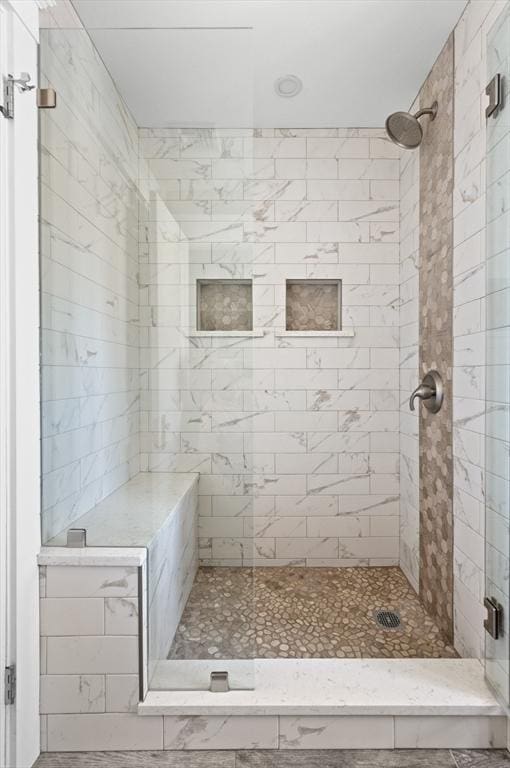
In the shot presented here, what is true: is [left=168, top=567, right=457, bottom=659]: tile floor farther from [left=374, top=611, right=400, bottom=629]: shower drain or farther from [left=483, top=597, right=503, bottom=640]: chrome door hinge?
[left=483, top=597, right=503, bottom=640]: chrome door hinge

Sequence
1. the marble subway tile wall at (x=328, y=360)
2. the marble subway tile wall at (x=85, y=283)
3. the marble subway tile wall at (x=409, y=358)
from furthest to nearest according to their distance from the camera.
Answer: the marble subway tile wall at (x=328, y=360), the marble subway tile wall at (x=409, y=358), the marble subway tile wall at (x=85, y=283)

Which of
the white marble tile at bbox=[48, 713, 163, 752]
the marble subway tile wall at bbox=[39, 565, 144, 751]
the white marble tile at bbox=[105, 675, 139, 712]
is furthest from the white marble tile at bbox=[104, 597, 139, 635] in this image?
the white marble tile at bbox=[48, 713, 163, 752]

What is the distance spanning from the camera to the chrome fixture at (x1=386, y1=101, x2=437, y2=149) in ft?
7.86

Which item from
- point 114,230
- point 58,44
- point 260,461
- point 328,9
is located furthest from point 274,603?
point 328,9

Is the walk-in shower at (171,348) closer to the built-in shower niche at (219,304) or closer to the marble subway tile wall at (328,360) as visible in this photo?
the built-in shower niche at (219,304)

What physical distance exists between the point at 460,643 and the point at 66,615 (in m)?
1.53

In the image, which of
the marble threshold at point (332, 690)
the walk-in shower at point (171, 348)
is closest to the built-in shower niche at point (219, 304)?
the walk-in shower at point (171, 348)

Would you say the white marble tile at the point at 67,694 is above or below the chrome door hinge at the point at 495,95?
below

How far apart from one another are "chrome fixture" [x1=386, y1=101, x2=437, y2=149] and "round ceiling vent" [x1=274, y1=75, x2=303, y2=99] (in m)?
0.50

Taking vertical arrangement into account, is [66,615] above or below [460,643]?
above

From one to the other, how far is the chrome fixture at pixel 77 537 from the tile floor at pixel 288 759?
652mm

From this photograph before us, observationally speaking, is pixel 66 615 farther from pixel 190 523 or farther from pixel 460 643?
pixel 460 643

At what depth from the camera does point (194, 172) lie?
1.64m

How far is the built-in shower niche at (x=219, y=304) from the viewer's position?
1.65m
